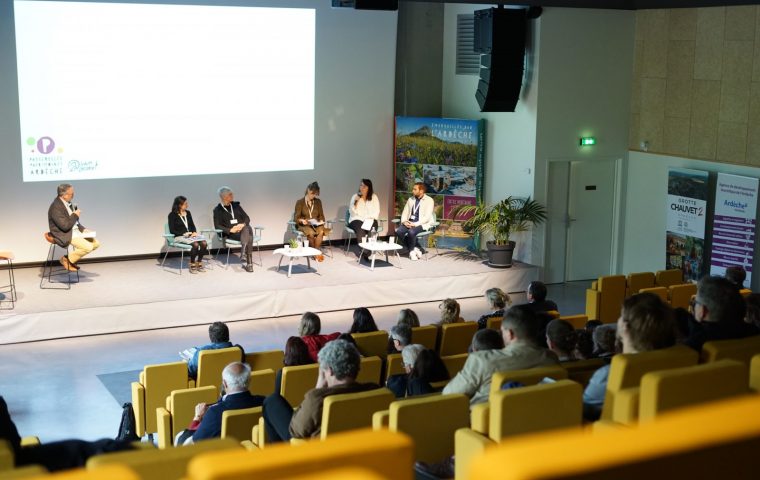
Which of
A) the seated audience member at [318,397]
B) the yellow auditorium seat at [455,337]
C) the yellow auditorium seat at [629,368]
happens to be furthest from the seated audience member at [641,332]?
the yellow auditorium seat at [455,337]

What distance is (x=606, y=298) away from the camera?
29.4ft

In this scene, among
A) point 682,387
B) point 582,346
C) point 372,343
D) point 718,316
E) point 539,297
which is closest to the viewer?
point 682,387

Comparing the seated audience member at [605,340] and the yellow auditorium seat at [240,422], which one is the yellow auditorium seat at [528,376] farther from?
the seated audience member at [605,340]

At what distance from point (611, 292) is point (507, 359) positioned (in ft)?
14.7

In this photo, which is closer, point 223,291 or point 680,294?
point 680,294

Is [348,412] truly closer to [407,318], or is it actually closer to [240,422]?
[240,422]

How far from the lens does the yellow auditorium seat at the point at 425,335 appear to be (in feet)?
23.2

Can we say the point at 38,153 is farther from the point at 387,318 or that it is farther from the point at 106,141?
the point at 387,318

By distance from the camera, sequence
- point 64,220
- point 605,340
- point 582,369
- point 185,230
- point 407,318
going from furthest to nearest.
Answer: point 185,230 → point 64,220 → point 407,318 → point 605,340 → point 582,369

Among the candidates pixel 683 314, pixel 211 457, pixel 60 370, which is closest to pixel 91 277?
pixel 60 370

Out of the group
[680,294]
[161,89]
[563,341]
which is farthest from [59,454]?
[161,89]

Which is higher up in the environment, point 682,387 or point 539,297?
point 682,387

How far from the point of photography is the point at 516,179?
1235 cm

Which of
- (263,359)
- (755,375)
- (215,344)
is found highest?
(755,375)
